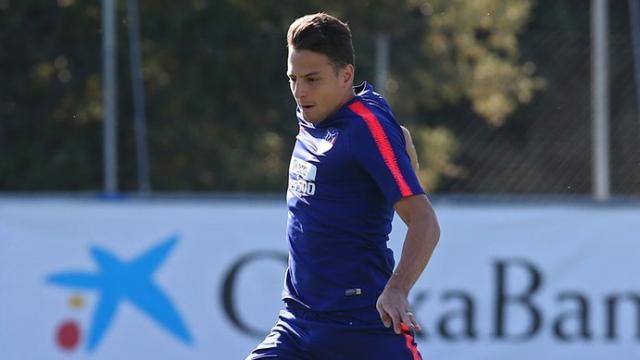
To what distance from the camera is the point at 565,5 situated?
11.5 metres

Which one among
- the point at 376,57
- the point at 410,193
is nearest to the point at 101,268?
the point at 376,57

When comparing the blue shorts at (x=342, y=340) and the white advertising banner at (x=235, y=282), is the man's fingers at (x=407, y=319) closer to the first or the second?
the blue shorts at (x=342, y=340)

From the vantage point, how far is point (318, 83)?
183 inches

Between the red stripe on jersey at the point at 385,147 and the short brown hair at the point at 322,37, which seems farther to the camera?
the short brown hair at the point at 322,37

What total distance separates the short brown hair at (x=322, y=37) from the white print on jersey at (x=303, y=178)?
14.8 inches

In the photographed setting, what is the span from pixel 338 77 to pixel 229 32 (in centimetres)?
708

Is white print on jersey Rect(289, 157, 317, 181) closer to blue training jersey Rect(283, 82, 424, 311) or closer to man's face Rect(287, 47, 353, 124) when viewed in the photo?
blue training jersey Rect(283, 82, 424, 311)

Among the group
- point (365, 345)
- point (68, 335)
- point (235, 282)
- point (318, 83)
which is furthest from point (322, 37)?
point (68, 335)

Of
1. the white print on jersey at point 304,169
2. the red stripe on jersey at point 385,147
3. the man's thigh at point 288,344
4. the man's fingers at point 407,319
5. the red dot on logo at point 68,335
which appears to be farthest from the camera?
the red dot on logo at point 68,335

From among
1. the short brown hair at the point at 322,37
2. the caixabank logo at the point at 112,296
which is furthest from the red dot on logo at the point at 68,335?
the short brown hair at the point at 322,37

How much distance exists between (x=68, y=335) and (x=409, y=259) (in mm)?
4713

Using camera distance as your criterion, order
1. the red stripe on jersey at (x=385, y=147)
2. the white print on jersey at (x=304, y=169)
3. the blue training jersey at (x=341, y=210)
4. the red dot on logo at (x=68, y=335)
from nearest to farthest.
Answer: the red stripe on jersey at (x=385, y=147) < the blue training jersey at (x=341, y=210) < the white print on jersey at (x=304, y=169) < the red dot on logo at (x=68, y=335)

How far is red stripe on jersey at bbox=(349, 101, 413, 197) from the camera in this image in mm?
4434

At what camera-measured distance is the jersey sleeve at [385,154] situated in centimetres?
444
